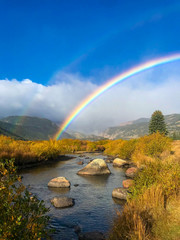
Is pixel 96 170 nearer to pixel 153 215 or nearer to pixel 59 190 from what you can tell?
pixel 59 190

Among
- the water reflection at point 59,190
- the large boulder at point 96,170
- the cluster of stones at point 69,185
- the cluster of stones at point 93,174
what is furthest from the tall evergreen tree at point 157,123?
the water reflection at point 59,190

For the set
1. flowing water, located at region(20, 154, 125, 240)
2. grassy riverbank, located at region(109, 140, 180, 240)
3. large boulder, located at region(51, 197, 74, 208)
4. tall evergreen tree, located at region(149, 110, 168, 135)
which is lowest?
flowing water, located at region(20, 154, 125, 240)

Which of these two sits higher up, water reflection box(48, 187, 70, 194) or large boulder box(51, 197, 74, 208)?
large boulder box(51, 197, 74, 208)

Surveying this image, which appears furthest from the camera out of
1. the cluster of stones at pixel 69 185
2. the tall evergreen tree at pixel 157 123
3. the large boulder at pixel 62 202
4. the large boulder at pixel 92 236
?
the tall evergreen tree at pixel 157 123

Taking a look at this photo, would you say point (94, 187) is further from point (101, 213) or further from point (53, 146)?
point (53, 146)

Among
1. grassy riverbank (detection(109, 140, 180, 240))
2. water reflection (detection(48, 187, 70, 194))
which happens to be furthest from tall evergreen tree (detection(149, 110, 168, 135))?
grassy riverbank (detection(109, 140, 180, 240))

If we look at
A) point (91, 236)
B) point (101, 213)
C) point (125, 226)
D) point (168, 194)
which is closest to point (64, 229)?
point (91, 236)

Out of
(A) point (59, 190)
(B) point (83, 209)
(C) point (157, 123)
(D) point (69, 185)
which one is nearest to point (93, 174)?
(D) point (69, 185)

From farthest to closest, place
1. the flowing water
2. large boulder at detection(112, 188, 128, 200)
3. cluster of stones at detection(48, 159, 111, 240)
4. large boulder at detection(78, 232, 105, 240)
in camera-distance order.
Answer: large boulder at detection(112, 188, 128, 200) → the flowing water → cluster of stones at detection(48, 159, 111, 240) → large boulder at detection(78, 232, 105, 240)

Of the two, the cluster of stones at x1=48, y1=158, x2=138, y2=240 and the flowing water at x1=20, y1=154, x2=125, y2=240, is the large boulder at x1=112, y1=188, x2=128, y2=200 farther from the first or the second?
the flowing water at x1=20, y1=154, x2=125, y2=240

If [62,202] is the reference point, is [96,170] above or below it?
below

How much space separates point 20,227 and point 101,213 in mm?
10495

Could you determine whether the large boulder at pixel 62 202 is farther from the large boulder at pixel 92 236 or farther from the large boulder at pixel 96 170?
the large boulder at pixel 96 170

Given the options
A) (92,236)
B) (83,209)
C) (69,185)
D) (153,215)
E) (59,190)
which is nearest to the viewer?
(153,215)
